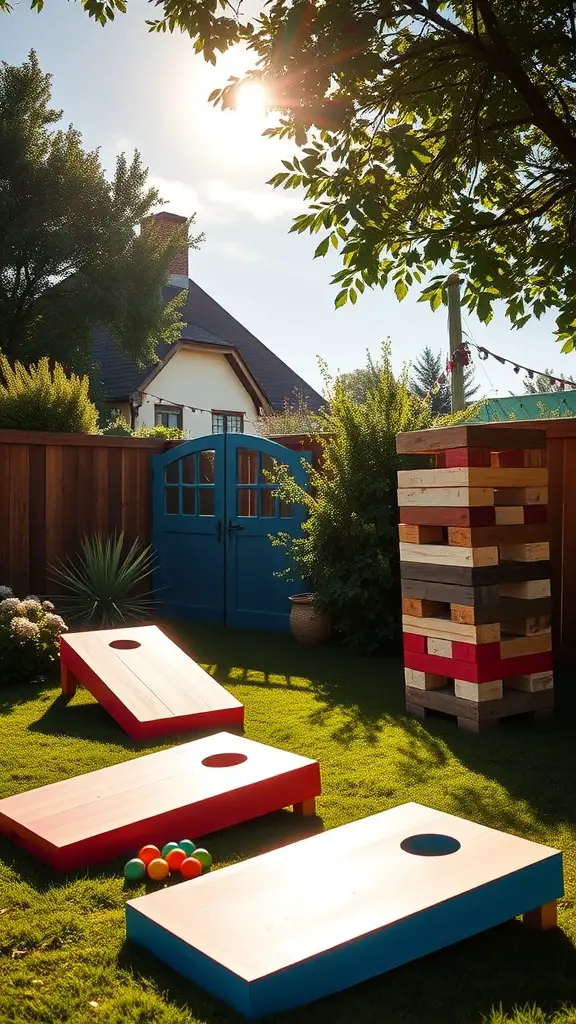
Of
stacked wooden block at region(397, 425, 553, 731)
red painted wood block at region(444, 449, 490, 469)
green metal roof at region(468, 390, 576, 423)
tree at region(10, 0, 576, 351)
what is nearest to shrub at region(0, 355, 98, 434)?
tree at region(10, 0, 576, 351)

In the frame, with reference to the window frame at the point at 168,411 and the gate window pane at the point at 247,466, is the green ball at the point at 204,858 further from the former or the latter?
the window frame at the point at 168,411

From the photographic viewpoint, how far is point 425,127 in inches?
209

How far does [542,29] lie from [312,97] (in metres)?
1.69

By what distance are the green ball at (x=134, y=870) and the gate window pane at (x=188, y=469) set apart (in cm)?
604

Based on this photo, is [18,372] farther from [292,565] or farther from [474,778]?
[474,778]

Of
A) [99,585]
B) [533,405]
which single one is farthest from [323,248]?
[533,405]

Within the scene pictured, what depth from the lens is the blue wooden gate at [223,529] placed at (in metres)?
7.68

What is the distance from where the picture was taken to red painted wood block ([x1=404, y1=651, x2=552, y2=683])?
4363mm

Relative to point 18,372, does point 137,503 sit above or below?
below

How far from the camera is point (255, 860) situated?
2.52 metres

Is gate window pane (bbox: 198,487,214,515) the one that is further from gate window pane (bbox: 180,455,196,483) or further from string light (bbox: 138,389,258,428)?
string light (bbox: 138,389,258,428)

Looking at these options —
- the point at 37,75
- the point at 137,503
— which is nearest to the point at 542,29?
the point at 137,503

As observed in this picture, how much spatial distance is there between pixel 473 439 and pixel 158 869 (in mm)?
2661

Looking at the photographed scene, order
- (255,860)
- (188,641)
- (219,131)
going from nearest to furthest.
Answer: (255,860)
(219,131)
(188,641)
